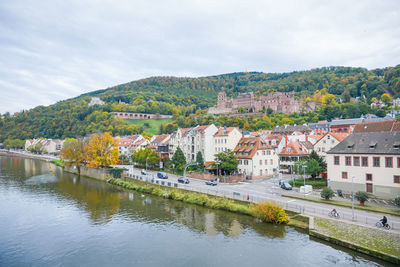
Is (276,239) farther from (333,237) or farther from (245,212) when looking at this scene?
(245,212)

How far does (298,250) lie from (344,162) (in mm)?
18155

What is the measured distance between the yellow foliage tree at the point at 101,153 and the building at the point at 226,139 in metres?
23.4

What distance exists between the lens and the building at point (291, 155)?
57.6m

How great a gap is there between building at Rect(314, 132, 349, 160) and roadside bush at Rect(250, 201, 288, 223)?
33853 mm

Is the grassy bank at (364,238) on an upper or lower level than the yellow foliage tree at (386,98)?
lower

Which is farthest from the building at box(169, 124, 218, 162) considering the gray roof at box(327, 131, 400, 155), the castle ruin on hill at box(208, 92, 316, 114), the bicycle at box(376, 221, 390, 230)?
the castle ruin on hill at box(208, 92, 316, 114)

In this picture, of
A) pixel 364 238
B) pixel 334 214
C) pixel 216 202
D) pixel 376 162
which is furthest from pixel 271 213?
pixel 376 162

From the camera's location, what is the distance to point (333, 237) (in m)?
22.2

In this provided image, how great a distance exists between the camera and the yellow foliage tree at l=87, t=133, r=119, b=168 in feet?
203

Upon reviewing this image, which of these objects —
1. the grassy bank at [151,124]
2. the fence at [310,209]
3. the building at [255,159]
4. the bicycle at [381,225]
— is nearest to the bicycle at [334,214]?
the fence at [310,209]

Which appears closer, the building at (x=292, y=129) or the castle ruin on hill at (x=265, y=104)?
the building at (x=292, y=129)

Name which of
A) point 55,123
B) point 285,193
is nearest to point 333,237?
point 285,193

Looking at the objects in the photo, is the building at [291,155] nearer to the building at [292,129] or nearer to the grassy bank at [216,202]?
the grassy bank at [216,202]

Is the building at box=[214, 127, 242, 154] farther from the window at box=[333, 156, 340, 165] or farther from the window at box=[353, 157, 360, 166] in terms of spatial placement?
the window at box=[353, 157, 360, 166]
